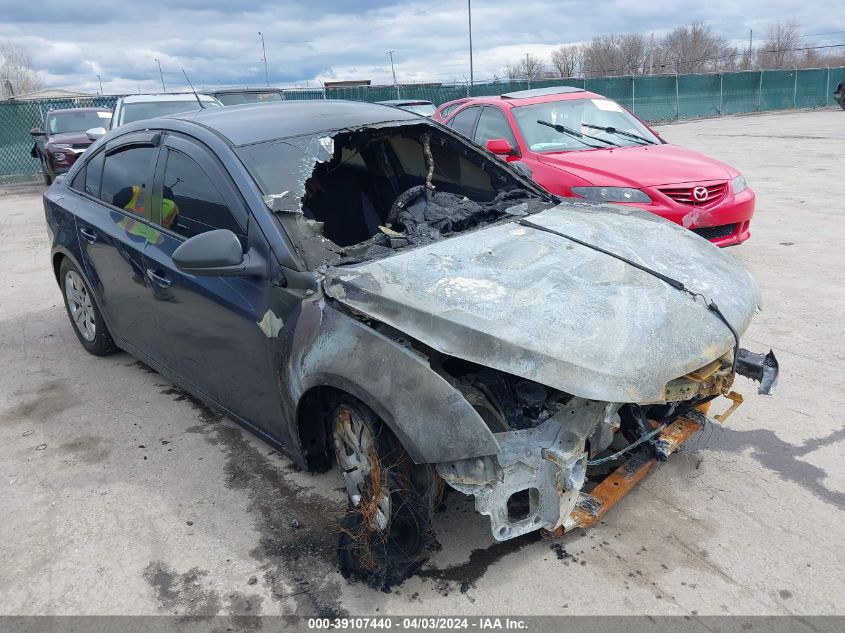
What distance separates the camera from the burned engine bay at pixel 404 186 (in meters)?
3.53

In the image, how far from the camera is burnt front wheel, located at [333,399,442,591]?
2488mm

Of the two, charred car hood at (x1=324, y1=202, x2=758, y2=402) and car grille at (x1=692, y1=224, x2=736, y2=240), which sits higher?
charred car hood at (x1=324, y1=202, x2=758, y2=402)

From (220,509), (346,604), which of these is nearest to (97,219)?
(220,509)

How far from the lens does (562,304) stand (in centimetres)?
247

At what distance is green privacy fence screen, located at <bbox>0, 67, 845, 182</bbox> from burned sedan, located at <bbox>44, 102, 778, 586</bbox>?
63.9 ft

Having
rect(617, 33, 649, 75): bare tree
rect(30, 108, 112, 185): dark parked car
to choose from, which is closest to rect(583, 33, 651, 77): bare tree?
rect(617, 33, 649, 75): bare tree

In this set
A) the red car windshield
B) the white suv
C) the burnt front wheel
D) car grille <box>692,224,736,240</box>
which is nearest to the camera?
the burnt front wheel

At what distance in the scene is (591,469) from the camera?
312 centimetres

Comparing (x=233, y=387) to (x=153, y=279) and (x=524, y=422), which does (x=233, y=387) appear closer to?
(x=153, y=279)

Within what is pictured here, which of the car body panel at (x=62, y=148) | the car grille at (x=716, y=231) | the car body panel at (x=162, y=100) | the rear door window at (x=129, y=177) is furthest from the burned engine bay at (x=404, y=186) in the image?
the car body panel at (x=62, y=148)

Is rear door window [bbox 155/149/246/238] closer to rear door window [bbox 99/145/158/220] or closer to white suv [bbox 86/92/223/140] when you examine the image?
rear door window [bbox 99/145/158/220]

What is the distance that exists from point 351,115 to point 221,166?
0.96 meters

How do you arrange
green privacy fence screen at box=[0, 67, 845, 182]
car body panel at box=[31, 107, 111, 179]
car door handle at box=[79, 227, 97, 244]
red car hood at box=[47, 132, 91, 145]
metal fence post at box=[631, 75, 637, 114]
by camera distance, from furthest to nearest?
metal fence post at box=[631, 75, 637, 114] < green privacy fence screen at box=[0, 67, 845, 182] < red car hood at box=[47, 132, 91, 145] < car body panel at box=[31, 107, 111, 179] < car door handle at box=[79, 227, 97, 244]

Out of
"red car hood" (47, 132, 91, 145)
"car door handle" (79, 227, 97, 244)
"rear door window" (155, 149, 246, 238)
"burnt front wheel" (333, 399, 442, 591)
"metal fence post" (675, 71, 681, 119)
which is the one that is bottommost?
"burnt front wheel" (333, 399, 442, 591)
